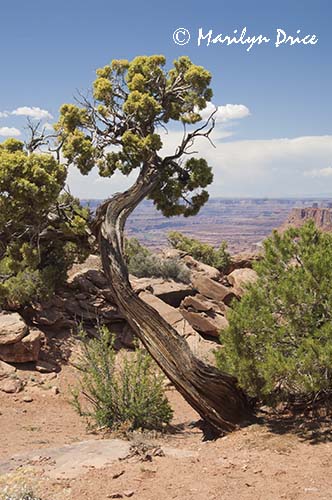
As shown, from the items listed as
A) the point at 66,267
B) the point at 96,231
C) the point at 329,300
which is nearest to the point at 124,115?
the point at 96,231

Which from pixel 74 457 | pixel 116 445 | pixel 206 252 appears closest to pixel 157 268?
pixel 206 252

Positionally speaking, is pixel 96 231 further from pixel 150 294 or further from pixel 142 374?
pixel 150 294

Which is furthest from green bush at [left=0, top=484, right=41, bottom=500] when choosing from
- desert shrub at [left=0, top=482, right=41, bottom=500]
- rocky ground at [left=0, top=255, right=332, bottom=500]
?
rocky ground at [left=0, top=255, right=332, bottom=500]

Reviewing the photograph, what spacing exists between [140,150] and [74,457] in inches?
283

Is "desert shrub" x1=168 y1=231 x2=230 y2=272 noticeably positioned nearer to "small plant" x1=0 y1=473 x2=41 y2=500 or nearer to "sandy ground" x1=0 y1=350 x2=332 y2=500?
"sandy ground" x1=0 y1=350 x2=332 y2=500

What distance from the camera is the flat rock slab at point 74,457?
601cm

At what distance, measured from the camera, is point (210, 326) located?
14555 mm

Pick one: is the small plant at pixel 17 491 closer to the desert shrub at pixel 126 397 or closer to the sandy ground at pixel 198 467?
the sandy ground at pixel 198 467

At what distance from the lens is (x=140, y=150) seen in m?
11.4

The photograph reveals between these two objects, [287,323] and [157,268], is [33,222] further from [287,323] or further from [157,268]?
[157,268]

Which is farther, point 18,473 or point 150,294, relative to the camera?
point 150,294

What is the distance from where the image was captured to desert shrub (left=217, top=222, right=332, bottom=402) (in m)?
6.73

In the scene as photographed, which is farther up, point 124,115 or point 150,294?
point 124,115

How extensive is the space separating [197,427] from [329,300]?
3968 mm
